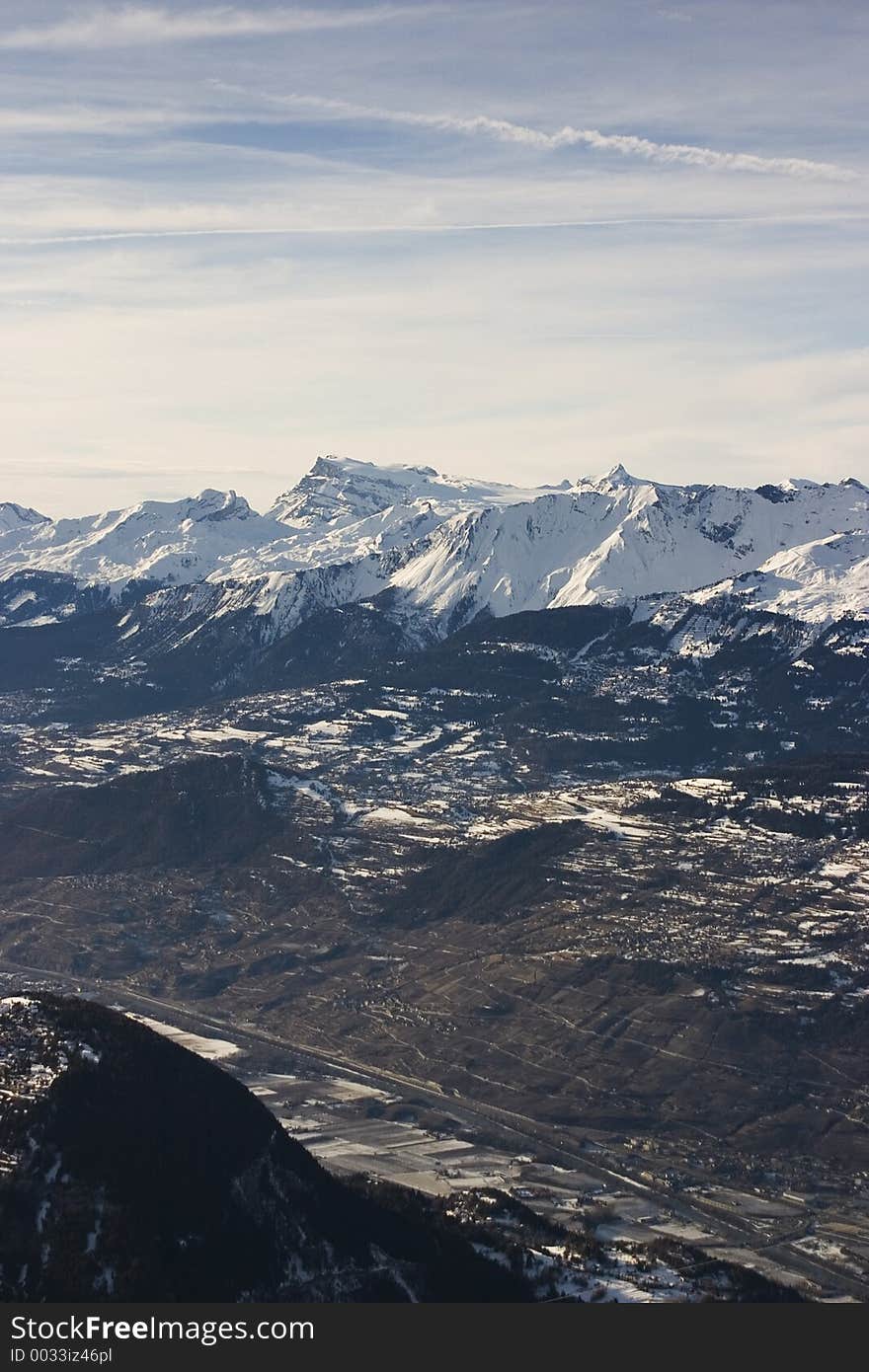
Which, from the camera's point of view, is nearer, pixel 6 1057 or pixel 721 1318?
pixel 721 1318

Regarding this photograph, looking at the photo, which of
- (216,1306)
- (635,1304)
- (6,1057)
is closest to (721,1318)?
(635,1304)

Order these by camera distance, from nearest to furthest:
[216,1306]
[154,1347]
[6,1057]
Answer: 1. [154,1347]
2. [216,1306]
3. [6,1057]

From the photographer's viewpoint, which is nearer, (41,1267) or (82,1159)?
(41,1267)

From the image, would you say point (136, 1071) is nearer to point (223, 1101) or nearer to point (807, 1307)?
point (223, 1101)

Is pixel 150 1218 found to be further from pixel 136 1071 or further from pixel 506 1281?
pixel 506 1281

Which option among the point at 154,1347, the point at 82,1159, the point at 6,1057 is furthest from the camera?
the point at 6,1057

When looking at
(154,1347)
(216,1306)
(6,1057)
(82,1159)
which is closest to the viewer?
(154,1347)

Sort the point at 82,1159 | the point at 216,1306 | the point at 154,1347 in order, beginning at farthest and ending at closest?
1. the point at 82,1159
2. the point at 216,1306
3. the point at 154,1347

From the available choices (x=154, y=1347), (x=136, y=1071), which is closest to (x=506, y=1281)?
(x=136, y=1071)

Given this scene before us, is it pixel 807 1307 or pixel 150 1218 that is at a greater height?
pixel 150 1218
